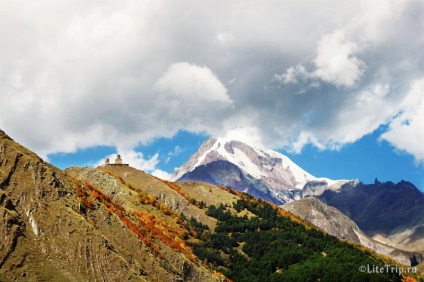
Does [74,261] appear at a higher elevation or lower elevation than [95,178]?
lower

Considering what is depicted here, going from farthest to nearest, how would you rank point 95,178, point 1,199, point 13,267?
point 95,178 → point 1,199 → point 13,267

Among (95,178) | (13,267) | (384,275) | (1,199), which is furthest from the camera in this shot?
(384,275)

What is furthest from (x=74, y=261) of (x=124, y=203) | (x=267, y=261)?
(x=267, y=261)

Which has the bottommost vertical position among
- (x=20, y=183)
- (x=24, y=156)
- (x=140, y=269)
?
(x=140, y=269)

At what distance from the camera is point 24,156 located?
78.1 meters

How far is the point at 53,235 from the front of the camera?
69.4 meters

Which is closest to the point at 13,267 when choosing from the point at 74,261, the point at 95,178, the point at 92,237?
the point at 74,261

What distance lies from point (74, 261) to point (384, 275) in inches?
5887

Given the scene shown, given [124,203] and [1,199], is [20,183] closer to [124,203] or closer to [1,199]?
[1,199]

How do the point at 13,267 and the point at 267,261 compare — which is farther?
the point at 267,261

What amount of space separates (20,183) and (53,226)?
8.62 metres

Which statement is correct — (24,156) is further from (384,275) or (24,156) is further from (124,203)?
(384,275)

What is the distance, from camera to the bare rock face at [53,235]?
63.7 m

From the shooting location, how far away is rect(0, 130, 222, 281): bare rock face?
63.7 metres
